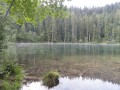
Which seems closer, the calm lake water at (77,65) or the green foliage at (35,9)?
the green foliage at (35,9)

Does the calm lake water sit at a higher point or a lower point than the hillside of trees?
lower

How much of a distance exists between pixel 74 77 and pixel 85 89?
3508mm

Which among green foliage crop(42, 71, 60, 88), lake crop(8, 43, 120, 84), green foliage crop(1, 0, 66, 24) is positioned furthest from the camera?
lake crop(8, 43, 120, 84)

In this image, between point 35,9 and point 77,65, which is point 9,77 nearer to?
point 35,9

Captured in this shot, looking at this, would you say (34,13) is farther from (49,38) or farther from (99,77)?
(49,38)

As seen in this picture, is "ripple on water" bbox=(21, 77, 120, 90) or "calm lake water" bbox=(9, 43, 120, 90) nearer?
"ripple on water" bbox=(21, 77, 120, 90)

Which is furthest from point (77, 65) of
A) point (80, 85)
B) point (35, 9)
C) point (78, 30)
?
point (78, 30)

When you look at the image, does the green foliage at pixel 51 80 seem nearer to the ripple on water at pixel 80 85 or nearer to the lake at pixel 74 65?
the ripple on water at pixel 80 85

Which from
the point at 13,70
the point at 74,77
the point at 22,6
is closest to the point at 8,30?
the point at 13,70

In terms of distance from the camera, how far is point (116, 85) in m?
12.7

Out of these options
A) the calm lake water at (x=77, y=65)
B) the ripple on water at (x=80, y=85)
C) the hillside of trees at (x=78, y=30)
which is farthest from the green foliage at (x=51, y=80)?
the hillside of trees at (x=78, y=30)

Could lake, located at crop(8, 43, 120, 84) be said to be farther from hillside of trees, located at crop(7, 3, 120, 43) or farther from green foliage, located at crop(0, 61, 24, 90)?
hillside of trees, located at crop(7, 3, 120, 43)

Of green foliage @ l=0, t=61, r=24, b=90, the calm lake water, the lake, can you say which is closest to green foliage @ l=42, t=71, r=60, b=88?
green foliage @ l=0, t=61, r=24, b=90

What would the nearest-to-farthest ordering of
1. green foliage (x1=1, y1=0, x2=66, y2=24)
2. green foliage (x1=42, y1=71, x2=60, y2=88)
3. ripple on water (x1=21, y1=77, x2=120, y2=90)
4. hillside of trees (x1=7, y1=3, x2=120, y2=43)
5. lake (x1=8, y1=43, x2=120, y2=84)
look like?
green foliage (x1=1, y1=0, x2=66, y2=24) < ripple on water (x1=21, y1=77, x2=120, y2=90) < green foliage (x1=42, y1=71, x2=60, y2=88) < lake (x1=8, y1=43, x2=120, y2=84) < hillside of trees (x1=7, y1=3, x2=120, y2=43)
